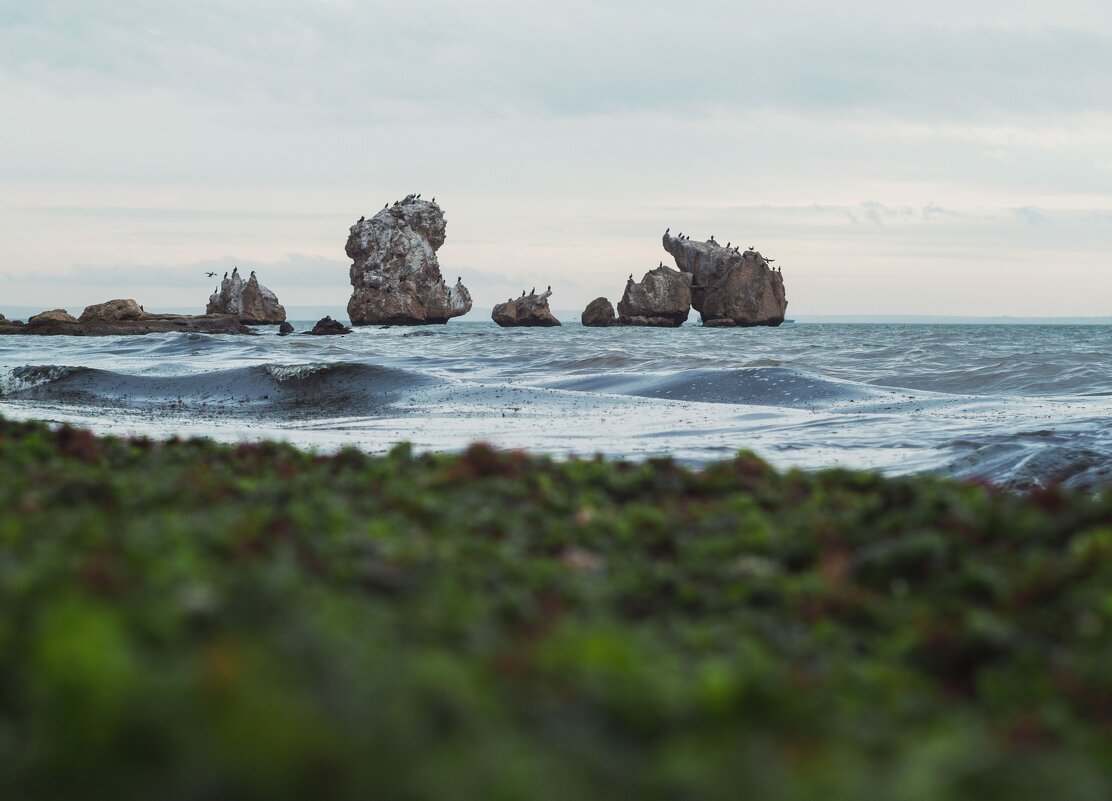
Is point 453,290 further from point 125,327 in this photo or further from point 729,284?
point 125,327

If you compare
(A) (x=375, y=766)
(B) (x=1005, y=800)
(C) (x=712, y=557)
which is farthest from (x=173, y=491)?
(B) (x=1005, y=800)

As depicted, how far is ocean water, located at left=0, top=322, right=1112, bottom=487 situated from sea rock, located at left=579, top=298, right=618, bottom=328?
190 feet

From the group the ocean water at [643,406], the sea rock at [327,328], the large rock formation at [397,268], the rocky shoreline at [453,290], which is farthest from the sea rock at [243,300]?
the ocean water at [643,406]

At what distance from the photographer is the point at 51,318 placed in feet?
187

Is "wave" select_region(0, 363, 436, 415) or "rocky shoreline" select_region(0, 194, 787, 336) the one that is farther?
"rocky shoreline" select_region(0, 194, 787, 336)

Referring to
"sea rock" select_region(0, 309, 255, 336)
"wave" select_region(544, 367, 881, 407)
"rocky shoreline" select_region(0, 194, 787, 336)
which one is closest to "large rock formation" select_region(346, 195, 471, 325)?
"rocky shoreline" select_region(0, 194, 787, 336)

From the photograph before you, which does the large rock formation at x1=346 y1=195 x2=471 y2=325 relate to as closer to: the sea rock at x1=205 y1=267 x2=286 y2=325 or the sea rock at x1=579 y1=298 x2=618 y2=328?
the sea rock at x1=205 y1=267 x2=286 y2=325

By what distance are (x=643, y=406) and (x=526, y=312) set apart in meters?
67.9

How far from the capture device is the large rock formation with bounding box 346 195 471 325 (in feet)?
268

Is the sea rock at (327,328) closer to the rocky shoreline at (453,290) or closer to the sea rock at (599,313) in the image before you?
the rocky shoreline at (453,290)

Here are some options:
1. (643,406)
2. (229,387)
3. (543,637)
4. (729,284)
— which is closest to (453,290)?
(729,284)

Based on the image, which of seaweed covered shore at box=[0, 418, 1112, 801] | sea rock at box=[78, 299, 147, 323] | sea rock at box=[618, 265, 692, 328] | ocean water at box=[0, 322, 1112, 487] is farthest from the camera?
sea rock at box=[618, 265, 692, 328]

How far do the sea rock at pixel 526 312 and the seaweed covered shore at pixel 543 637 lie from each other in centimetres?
7802

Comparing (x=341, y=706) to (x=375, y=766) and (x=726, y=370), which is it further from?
(x=726, y=370)
